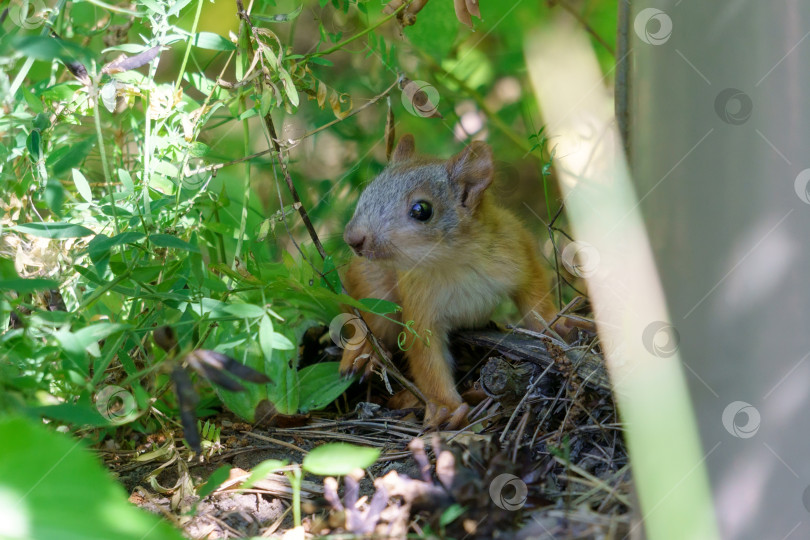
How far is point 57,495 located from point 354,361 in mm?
1584

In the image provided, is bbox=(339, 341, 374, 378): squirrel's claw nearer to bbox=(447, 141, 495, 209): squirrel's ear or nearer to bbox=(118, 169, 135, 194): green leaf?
bbox=(447, 141, 495, 209): squirrel's ear

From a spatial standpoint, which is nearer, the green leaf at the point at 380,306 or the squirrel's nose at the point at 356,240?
the green leaf at the point at 380,306

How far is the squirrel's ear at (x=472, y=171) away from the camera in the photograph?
3.00 meters

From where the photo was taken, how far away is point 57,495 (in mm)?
1367

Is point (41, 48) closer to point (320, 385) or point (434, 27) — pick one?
point (320, 385)

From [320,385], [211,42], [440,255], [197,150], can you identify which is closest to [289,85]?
[211,42]

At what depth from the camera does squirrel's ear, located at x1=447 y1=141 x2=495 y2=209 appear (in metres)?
3.00

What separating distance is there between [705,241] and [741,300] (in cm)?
17

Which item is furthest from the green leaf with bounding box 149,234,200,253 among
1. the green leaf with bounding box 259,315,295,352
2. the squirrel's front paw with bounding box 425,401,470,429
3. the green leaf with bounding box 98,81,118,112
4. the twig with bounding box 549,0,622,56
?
the twig with bounding box 549,0,622,56

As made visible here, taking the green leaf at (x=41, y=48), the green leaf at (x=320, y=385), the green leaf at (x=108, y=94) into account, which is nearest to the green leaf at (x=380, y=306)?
the green leaf at (x=320, y=385)

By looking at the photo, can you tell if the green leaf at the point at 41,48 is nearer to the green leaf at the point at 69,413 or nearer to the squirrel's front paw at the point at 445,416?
the green leaf at the point at 69,413

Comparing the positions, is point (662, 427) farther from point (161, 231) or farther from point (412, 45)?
point (412, 45)

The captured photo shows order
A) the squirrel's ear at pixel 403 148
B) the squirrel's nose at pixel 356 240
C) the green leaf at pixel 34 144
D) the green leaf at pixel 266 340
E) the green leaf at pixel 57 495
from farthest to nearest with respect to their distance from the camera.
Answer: the squirrel's ear at pixel 403 148, the squirrel's nose at pixel 356 240, the green leaf at pixel 34 144, the green leaf at pixel 266 340, the green leaf at pixel 57 495

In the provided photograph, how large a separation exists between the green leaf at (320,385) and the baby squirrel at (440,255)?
58 millimetres
